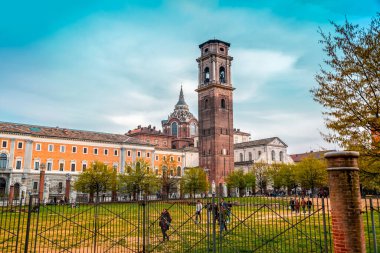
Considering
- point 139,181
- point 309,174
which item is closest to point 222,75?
point 309,174

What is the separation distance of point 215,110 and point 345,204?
2082 inches

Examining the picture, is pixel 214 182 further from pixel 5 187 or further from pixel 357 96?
pixel 357 96

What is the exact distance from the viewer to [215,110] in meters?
58.7

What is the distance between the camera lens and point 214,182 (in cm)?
5628

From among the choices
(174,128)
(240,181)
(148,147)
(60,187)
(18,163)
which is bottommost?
(60,187)

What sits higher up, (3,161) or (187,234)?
(3,161)

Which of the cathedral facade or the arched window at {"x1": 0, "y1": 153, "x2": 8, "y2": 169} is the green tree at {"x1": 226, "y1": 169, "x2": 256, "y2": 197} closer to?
the cathedral facade

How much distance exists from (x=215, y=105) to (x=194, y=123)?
2854cm

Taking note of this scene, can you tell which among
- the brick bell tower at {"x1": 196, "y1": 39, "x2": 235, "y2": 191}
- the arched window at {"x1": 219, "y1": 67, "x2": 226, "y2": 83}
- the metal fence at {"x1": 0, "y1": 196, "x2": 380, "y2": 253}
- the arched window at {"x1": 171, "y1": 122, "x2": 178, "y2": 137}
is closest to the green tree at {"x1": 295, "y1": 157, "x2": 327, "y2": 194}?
the brick bell tower at {"x1": 196, "y1": 39, "x2": 235, "y2": 191}

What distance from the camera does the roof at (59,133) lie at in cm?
4657

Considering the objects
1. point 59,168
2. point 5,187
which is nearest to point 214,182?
point 59,168

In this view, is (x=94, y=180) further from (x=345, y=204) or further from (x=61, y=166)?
(x=345, y=204)

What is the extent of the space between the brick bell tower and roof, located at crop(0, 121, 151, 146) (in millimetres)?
12554

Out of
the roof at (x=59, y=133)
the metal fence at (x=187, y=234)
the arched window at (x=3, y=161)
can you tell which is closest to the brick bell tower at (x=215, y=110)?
the roof at (x=59, y=133)
